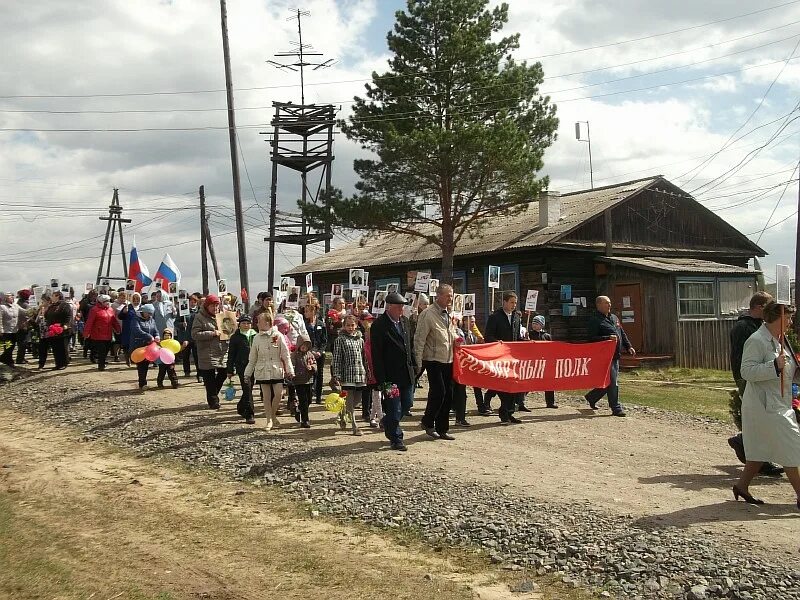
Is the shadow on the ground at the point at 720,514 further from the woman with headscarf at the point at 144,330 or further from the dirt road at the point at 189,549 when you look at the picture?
the woman with headscarf at the point at 144,330

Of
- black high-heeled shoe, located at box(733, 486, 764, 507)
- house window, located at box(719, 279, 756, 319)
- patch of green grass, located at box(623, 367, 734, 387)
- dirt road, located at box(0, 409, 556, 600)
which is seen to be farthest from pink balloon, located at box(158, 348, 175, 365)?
house window, located at box(719, 279, 756, 319)

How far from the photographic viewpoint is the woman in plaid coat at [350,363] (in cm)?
1170

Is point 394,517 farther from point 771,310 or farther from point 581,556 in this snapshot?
point 771,310

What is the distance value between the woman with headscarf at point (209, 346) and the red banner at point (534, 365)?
426 centimetres

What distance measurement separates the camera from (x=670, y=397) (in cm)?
1683

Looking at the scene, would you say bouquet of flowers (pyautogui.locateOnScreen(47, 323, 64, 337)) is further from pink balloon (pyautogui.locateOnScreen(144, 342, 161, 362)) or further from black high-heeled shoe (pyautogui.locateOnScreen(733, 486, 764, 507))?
black high-heeled shoe (pyautogui.locateOnScreen(733, 486, 764, 507))

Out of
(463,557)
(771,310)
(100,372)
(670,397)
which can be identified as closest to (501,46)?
(670,397)

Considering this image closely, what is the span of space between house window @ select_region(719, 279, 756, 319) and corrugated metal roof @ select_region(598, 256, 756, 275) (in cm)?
37

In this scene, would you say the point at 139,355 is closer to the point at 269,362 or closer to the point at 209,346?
the point at 209,346

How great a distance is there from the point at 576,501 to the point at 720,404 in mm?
9113


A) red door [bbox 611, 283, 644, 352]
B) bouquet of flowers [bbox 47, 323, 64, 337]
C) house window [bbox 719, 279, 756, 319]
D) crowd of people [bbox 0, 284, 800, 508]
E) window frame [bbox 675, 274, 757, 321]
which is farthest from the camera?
house window [bbox 719, 279, 756, 319]

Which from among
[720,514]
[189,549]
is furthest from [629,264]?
[189,549]

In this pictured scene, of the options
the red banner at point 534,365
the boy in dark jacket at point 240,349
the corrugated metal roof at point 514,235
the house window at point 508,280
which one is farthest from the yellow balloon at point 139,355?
the house window at point 508,280

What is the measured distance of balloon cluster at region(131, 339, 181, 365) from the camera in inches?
611
